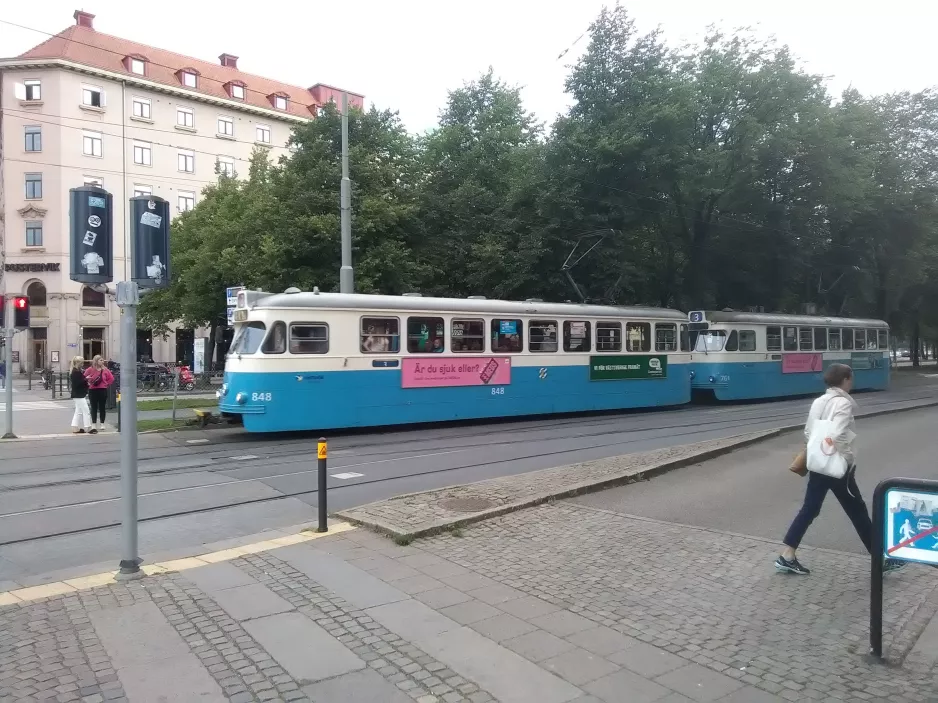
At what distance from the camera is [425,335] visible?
52.5 feet

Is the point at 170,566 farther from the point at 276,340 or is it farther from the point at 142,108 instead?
the point at 142,108

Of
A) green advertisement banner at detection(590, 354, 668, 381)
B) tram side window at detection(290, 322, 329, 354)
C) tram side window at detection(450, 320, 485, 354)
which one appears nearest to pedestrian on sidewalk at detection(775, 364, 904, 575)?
tram side window at detection(290, 322, 329, 354)

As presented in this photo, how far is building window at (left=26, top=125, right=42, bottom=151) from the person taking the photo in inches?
1825

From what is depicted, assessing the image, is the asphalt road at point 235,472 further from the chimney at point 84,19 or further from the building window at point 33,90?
the chimney at point 84,19

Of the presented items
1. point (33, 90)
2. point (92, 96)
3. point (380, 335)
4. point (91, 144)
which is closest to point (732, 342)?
point (380, 335)

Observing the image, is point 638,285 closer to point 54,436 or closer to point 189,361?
point 54,436

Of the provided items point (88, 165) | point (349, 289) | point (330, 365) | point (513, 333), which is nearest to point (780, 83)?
point (513, 333)

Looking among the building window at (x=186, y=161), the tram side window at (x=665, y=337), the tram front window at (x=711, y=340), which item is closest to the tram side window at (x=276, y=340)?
the tram side window at (x=665, y=337)

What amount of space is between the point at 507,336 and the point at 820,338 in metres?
15.1

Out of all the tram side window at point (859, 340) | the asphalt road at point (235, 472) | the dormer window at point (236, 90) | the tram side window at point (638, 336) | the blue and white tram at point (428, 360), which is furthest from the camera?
the dormer window at point (236, 90)

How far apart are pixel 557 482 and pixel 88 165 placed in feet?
155

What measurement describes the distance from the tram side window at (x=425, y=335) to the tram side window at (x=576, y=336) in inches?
149

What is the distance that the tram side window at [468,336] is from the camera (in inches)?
649

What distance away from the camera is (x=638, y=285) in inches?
1112
